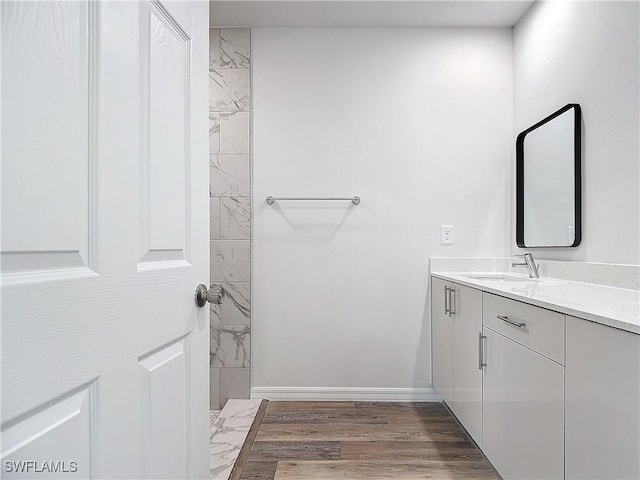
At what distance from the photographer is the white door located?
1.69 feet

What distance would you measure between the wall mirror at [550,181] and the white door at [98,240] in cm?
186

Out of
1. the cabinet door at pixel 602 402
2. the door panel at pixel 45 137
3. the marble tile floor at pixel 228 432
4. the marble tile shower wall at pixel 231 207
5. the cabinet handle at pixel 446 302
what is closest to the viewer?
the door panel at pixel 45 137

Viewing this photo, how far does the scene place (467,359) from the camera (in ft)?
7.17

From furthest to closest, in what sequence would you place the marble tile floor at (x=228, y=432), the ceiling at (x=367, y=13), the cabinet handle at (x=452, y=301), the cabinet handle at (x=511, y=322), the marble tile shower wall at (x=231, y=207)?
the marble tile shower wall at (x=231, y=207) → the ceiling at (x=367, y=13) → the cabinet handle at (x=452, y=301) → the marble tile floor at (x=228, y=432) → the cabinet handle at (x=511, y=322)

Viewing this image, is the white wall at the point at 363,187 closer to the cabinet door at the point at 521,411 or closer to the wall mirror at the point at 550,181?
the wall mirror at the point at 550,181

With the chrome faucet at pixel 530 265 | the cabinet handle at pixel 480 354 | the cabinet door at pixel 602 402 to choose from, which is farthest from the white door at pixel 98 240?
the chrome faucet at pixel 530 265

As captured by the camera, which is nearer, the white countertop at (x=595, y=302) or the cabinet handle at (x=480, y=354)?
the white countertop at (x=595, y=302)

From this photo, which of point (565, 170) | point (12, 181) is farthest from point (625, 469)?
point (565, 170)

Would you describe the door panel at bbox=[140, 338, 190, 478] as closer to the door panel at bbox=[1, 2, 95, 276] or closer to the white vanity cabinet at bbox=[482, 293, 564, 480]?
A: the door panel at bbox=[1, 2, 95, 276]

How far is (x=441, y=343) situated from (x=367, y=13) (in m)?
1.98

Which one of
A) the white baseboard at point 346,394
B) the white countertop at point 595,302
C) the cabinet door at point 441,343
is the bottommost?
the white baseboard at point 346,394

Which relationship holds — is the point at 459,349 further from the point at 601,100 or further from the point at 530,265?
the point at 601,100

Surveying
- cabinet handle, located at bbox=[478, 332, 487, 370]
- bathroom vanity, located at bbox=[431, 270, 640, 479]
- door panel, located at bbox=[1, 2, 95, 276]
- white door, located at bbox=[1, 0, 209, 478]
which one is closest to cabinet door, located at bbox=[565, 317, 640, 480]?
bathroom vanity, located at bbox=[431, 270, 640, 479]

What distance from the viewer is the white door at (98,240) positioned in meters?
0.51
